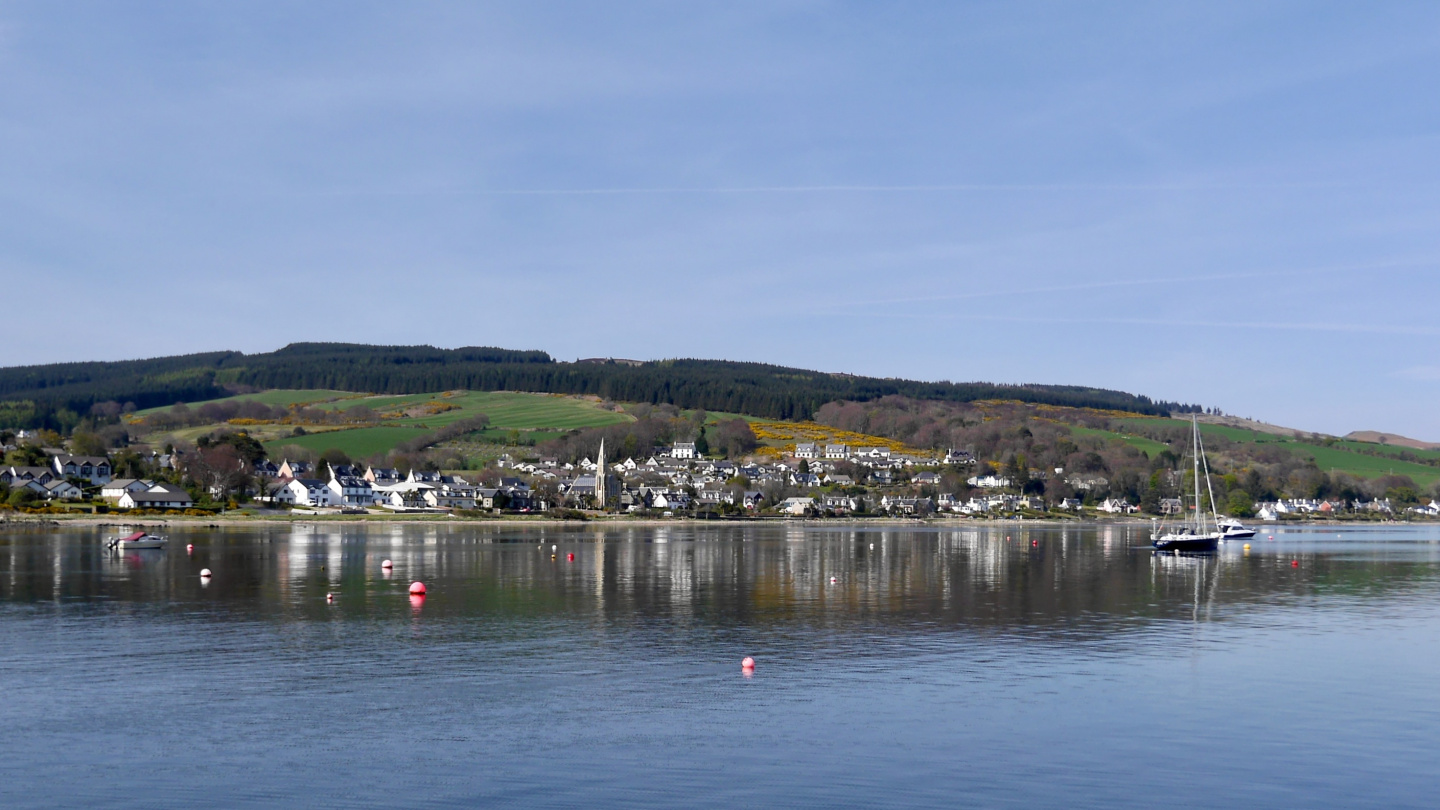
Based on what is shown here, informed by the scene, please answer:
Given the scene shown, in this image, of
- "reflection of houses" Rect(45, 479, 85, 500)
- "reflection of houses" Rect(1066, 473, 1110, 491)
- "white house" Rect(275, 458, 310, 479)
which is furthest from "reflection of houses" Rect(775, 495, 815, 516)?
"reflection of houses" Rect(45, 479, 85, 500)

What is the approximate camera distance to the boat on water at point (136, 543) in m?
63.2

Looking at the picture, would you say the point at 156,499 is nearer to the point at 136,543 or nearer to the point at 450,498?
the point at 450,498

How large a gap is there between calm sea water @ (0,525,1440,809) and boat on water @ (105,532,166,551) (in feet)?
62.7

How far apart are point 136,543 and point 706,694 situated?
54.0 meters

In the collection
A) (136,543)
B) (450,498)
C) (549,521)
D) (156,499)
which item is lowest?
(549,521)

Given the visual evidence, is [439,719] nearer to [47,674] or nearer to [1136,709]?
[47,674]

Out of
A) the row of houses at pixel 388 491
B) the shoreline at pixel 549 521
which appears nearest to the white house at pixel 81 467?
the row of houses at pixel 388 491

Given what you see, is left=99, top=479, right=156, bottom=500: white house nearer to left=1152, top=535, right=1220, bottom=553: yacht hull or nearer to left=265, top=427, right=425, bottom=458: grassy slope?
left=265, top=427, right=425, bottom=458: grassy slope

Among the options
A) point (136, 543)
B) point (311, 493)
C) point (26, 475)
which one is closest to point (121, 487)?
point (26, 475)

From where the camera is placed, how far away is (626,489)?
152 metres

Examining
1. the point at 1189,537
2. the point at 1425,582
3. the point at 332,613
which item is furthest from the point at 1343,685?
the point at 1189,537

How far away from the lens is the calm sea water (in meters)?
15.9

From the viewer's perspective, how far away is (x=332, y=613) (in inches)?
1348

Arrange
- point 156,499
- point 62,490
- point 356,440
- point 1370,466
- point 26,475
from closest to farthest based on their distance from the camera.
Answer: point 156,499, point 26,475, point 62,490, point 356,440, point 1370,466
